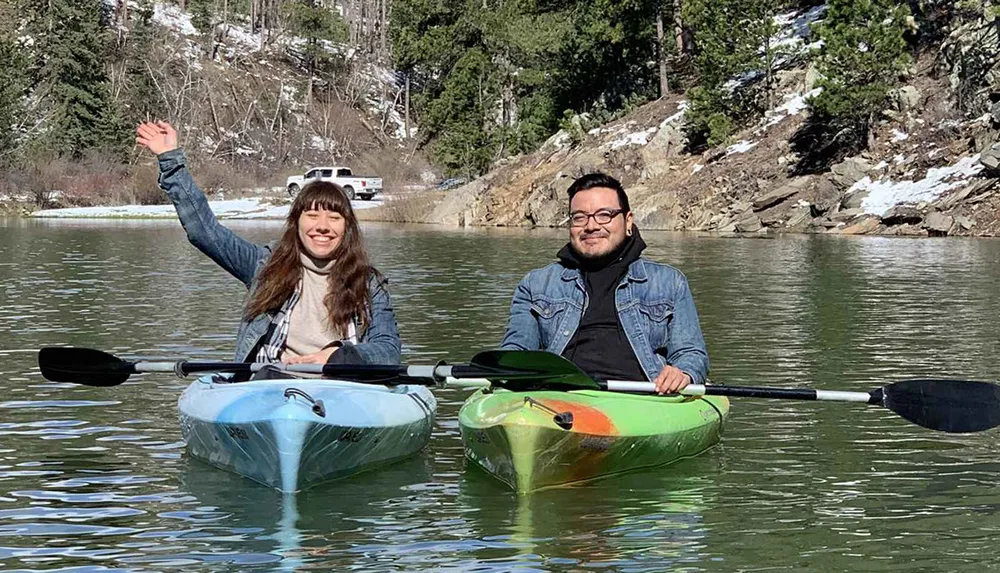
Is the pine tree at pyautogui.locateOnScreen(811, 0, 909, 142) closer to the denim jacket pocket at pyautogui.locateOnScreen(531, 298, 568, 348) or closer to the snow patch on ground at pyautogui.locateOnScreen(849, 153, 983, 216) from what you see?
the snow patch on ground at pyautogui.locateOnScreen(849, 153, 983, 216)

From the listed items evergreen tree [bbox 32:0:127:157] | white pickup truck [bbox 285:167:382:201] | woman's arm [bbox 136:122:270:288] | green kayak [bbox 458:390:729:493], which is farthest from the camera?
evergreen tree [bbox 32:0:127:157]

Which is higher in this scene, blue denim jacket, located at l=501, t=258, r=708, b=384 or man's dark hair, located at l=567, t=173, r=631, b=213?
man's dark hair, located at l=567, t=173, r=631, b=213

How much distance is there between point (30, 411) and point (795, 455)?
18.5 ft

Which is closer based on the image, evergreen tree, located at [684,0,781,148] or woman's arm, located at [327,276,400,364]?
woman's arm, located at [327,276,400,364]

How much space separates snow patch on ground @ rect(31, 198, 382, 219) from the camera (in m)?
61.7

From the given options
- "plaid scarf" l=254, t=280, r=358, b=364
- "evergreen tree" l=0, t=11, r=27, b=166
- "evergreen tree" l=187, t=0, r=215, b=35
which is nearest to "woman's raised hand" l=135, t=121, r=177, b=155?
"plaid scarf" l=254, t=280, r=358, b=364

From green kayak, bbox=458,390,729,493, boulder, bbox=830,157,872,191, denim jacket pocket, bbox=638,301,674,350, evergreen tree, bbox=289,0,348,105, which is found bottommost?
green kayak, bbox=458,390,729,493

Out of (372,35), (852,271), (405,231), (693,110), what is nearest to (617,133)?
(693,110)

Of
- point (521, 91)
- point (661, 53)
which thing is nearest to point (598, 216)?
point (661, 53)

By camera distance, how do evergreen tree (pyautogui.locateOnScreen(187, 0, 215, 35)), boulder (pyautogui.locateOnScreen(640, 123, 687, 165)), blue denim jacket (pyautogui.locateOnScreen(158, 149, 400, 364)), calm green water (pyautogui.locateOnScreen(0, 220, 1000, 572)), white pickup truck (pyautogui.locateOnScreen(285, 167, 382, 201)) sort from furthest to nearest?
evergreen tree (pyautogui.locateOnScreen(187, 0, 215, 35)) → white pickup truck (pyautogui.locateOnScreen(285, 167, 382, 201)) → boulder (pyautogui.locateOnScreen(640, 123, 687, 165)) → blue denim jacket (pyautogui.locateOnScreen(158, 149, 400, 364)) → calm green water (pyautogui.locateOnScreen(0, 220, 1000, 572))

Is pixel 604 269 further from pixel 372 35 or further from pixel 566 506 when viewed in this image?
pixel 372 35

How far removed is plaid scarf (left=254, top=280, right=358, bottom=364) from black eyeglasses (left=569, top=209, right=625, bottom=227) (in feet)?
4.92

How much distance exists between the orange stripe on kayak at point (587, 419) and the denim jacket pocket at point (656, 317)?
0.79 m

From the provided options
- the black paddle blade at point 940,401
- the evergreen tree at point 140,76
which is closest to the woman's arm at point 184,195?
the black paddle blade at point 940,401
